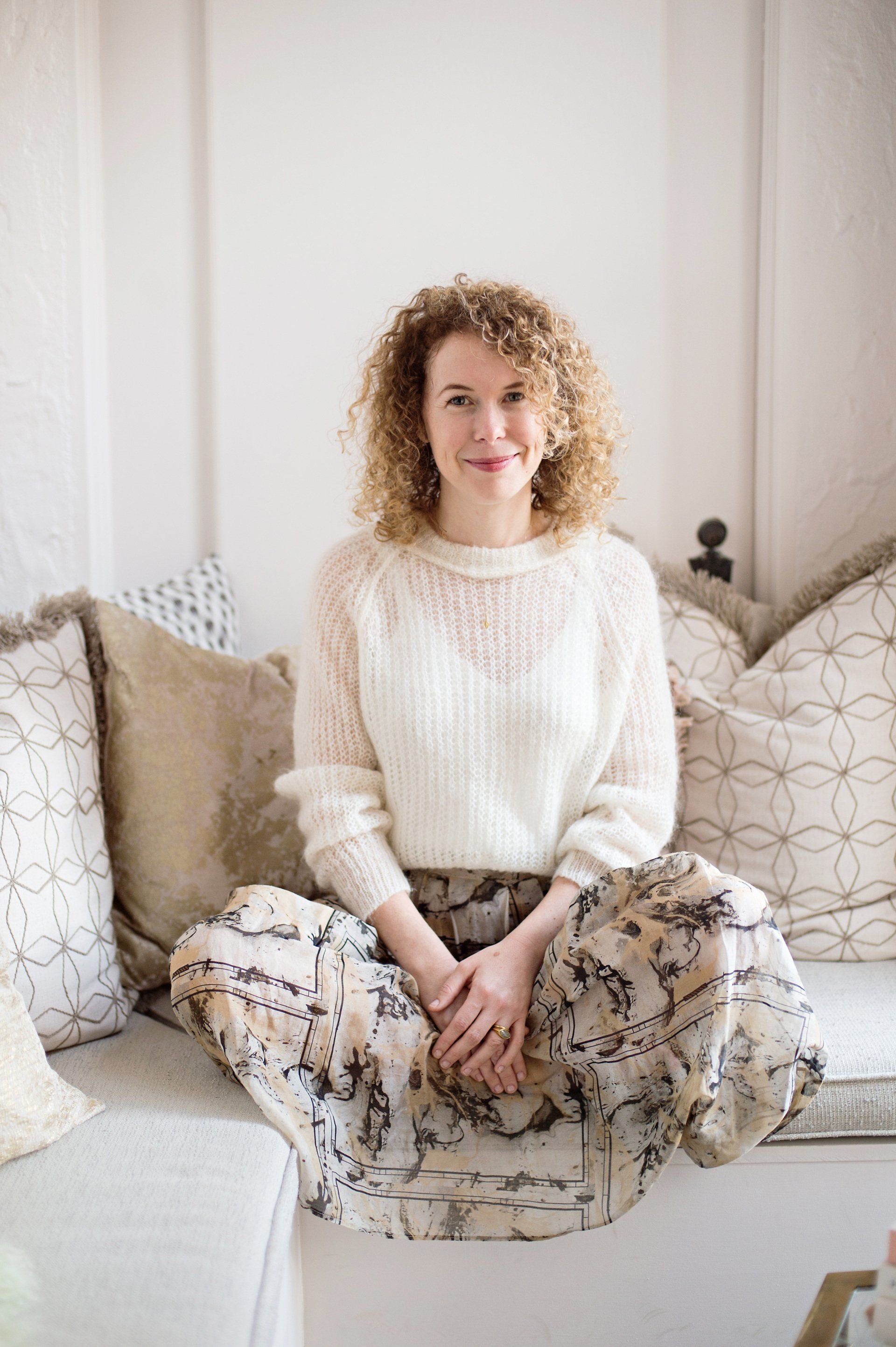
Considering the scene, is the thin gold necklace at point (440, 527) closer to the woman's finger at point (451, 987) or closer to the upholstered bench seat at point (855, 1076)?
the woman's finger at point (451, 987)

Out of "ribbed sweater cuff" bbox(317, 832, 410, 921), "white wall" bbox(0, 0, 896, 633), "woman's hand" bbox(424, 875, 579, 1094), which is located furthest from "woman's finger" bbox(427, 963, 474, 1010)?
"white wall" bbox(0, 0, 896, 633)

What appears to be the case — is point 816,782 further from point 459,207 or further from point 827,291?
point 459,207

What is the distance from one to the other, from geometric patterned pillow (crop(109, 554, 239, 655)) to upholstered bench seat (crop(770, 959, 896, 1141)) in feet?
3.47

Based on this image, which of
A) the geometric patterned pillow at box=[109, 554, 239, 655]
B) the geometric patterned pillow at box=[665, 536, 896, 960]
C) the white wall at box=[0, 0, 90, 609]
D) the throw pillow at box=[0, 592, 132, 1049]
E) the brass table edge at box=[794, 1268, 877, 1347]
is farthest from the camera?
the white wall at box=[0, 0, 90, 609]

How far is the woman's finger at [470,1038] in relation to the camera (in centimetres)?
122

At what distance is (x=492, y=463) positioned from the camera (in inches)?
55.1

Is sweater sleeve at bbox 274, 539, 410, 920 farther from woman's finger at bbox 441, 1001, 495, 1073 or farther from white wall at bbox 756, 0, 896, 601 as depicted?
white wall at bbox 756, 0, 896, 601

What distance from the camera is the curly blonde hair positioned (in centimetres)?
142

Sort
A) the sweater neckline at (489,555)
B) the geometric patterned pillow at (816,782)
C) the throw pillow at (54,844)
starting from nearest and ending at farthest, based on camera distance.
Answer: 1. the throw pillow at (54,844)
2. the sweater neckline at (489,555)
3. the geometric patterned pillow at (816,782)

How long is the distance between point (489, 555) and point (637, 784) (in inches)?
14.8

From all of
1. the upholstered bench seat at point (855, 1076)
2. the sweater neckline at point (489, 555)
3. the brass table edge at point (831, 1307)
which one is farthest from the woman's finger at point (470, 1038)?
the sweater neckline at point (489, 555)

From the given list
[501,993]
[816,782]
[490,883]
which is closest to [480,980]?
[501,993]

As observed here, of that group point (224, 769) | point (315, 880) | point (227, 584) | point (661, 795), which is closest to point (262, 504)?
point (227, 584)

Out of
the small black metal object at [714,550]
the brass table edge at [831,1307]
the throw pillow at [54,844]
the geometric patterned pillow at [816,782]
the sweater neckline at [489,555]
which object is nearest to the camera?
the brass table edge at [831,1307]
